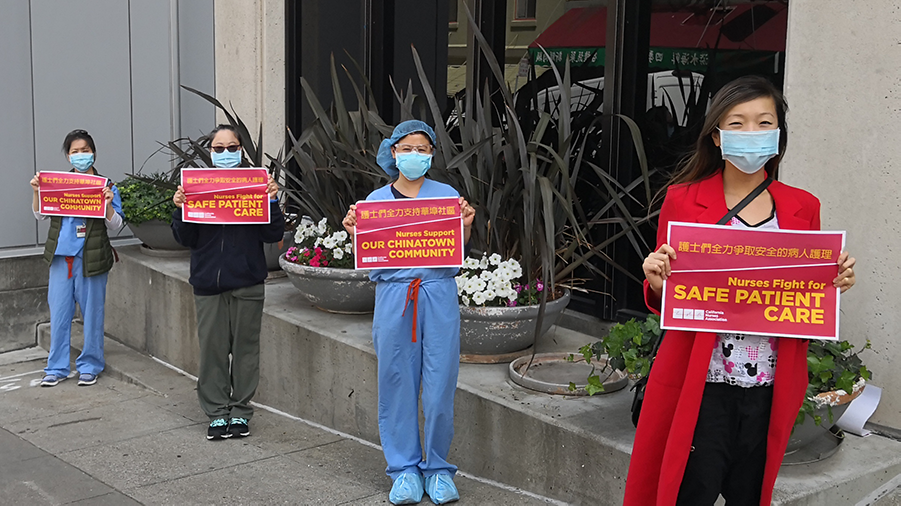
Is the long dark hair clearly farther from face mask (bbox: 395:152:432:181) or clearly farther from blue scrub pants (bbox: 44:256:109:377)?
blue scrub pants (bbox: 44:256:109:377)

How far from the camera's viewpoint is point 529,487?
474 centimetres

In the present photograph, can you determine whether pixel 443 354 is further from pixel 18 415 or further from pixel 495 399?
pixel 18 415

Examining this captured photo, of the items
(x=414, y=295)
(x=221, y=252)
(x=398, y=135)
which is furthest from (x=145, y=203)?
(x=414, y=295)

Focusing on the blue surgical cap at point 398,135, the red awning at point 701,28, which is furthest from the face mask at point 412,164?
the red awning at point 701,28

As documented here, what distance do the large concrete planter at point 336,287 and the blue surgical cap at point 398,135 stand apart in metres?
1.74

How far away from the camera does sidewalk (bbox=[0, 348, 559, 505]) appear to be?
4.88 m

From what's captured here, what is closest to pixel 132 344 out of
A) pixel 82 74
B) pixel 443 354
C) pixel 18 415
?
pixel 18 415

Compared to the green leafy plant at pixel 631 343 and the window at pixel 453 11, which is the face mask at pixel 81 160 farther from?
the green leafy plant at pixel 631 343

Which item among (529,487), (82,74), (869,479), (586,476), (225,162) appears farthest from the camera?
(82,74)

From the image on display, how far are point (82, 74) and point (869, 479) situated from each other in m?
7.54

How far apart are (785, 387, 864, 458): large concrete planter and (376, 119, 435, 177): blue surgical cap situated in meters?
2.03

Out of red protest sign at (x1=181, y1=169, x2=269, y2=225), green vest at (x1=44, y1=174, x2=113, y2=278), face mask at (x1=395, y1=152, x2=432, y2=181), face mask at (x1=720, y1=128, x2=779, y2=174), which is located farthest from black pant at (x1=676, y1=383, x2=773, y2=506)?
green vest at (x1=44, y1=174, x2=113, y2=278)

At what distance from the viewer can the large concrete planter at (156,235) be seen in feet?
27.7

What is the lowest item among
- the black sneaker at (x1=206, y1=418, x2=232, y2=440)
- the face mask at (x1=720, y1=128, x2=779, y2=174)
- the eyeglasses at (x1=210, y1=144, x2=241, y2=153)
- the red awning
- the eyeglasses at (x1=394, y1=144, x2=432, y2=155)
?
the black sneaker at (x1=206, y1=418, x2=232, y2=440)
